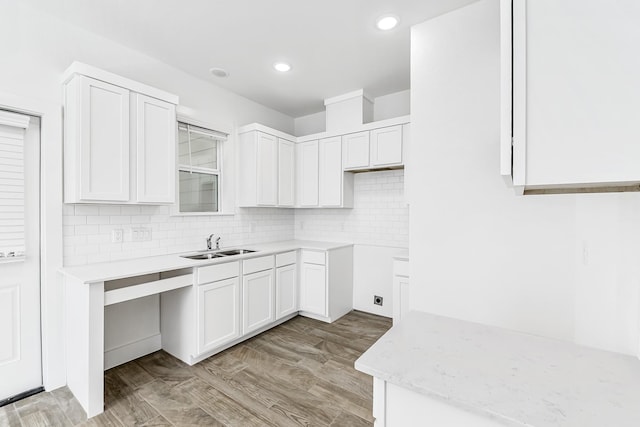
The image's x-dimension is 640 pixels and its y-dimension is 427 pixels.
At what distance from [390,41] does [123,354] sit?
3.66 metres

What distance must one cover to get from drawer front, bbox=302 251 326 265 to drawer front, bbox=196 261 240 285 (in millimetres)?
999

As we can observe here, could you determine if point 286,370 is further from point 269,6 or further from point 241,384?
point 269,6

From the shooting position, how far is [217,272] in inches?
105

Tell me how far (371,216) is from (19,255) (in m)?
3.38

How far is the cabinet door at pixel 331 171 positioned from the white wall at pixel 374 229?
36cm

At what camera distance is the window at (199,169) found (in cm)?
314

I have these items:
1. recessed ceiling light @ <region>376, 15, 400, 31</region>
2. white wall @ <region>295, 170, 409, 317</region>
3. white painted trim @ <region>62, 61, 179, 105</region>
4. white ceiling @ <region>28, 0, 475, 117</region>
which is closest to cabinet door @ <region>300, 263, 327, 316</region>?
white wall @ <region>295, 170, 409, 317</region>

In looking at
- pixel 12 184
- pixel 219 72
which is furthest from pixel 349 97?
pixel 12 184

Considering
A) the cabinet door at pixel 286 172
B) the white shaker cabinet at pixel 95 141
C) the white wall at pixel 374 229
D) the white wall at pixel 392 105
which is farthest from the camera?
the cabinet door at pixel 286 172

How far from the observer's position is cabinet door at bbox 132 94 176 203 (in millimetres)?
2406

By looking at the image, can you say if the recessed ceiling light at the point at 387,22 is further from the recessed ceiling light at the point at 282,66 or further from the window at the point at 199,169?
the window at the point at 199,169

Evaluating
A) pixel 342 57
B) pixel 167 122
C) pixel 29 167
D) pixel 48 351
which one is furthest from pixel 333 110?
pixel 48 351

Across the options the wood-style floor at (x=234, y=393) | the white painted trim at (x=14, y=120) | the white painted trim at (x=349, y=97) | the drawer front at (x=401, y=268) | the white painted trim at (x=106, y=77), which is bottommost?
the wood-style floor at (x=234, y=393)

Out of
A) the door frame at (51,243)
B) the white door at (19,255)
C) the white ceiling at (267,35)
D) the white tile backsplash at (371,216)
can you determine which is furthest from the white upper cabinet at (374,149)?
the white door at (19,255)
